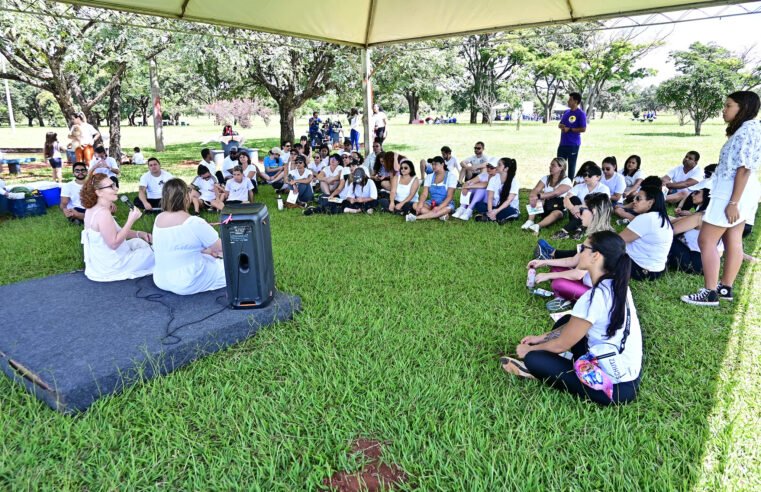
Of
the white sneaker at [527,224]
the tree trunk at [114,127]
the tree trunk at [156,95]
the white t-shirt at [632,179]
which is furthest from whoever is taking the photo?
the tree trunk at [156,95]

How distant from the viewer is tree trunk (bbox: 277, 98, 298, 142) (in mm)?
16531

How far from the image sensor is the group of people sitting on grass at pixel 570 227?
2627 mm

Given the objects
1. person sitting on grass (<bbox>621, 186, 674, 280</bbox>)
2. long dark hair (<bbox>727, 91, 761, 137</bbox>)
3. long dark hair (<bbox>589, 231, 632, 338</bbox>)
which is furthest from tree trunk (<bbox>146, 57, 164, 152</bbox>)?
A: long dark hair (<bbox>589, 231, 632, 338</bbox>)

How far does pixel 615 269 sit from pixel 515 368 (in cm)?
94

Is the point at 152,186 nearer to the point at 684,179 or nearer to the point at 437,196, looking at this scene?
the point at 437,196

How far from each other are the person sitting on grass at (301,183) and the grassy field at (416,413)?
4.84 m

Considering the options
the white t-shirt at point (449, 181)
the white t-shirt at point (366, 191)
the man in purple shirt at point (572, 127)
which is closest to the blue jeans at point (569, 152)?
the man in purple shirt at point (572, 127)

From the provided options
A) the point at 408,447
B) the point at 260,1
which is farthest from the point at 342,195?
the point at 408,447

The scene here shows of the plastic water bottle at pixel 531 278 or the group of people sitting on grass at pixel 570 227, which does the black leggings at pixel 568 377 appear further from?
the plastic water bottle at pixel 531 278

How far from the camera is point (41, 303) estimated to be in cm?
381

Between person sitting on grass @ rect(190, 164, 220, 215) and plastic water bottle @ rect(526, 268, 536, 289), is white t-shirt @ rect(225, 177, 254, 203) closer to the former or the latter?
person sitting on grass @ rect(190, 164, 220, 215)

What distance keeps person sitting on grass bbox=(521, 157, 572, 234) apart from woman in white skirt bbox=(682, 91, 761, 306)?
2.75 m

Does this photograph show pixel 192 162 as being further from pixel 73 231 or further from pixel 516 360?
pixel 516 360

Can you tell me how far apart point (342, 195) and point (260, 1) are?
→ 336 centimetres
